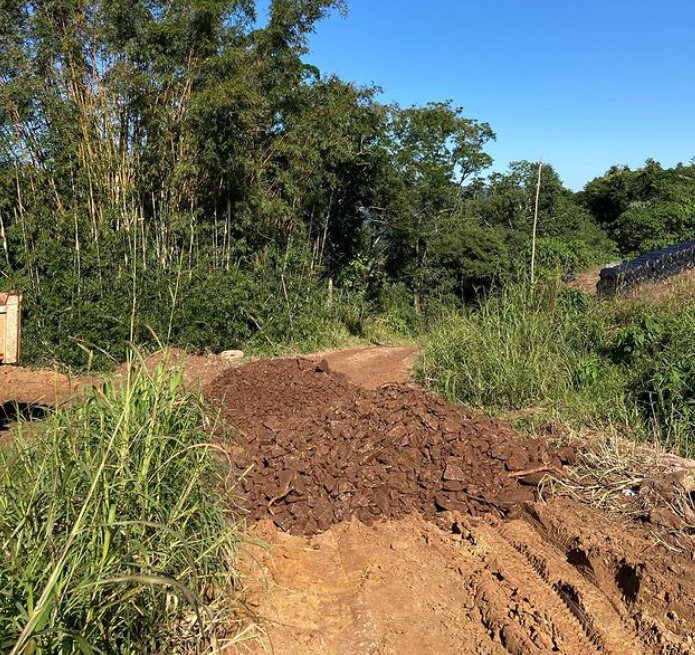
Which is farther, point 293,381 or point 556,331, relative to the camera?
point 556,331

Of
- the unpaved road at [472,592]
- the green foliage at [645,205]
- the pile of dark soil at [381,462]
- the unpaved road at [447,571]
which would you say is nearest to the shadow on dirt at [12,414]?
the pile of dark soil at [381,462]

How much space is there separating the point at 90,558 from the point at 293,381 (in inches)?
146

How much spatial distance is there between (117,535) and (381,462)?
2.15 m

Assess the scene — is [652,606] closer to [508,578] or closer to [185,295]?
[508,578]

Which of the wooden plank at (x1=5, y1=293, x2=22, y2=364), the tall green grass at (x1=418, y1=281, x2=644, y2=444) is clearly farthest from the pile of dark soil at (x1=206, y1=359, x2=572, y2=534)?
the wooden plank at (x1=5, y1=293, x2=22, y2=364)

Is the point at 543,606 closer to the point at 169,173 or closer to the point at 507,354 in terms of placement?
the point at 507,354

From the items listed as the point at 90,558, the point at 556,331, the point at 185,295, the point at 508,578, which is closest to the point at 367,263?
the point at 185,295

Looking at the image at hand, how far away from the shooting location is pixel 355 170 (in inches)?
458

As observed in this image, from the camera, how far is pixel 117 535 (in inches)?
72.6

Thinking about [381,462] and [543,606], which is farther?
[381,462]

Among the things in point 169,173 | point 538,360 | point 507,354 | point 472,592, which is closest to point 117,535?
point 472,592

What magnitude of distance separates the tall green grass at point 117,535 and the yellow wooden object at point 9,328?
62.8 inches

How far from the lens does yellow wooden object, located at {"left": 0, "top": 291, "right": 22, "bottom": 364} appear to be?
153 inches

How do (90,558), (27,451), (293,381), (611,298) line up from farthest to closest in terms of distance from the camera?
(611,298), (293,381), (27,451), (90,558)
